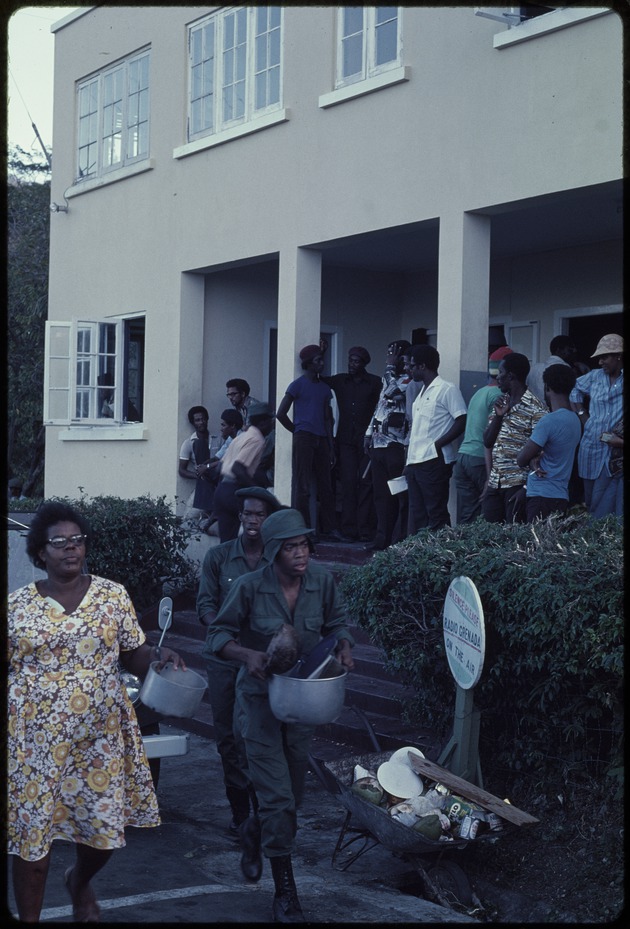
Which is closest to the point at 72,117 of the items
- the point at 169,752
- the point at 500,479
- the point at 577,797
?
the point at 500,479

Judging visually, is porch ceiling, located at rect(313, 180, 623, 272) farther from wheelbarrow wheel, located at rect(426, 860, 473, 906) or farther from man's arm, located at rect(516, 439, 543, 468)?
wheelbarrow wheel, located at rect(426, 860, 473, 906)

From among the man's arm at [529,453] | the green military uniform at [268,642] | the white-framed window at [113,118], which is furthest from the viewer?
the white-framed window at [113,118]

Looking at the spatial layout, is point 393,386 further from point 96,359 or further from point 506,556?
point 96,359

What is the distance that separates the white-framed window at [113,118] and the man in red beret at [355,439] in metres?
4.65

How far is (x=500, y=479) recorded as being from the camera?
860cm

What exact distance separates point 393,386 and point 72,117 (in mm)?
7692

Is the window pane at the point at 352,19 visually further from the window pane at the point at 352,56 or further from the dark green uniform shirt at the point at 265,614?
the dark green uniform shirt at the point at 265,614

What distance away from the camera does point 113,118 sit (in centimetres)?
1498

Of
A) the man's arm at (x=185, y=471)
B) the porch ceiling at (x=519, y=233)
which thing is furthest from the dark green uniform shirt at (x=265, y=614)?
the man's arm at (x=185, y=471)

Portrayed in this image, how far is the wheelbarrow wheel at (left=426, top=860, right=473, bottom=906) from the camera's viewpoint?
523 centimetres

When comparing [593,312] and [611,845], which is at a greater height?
[593,312]

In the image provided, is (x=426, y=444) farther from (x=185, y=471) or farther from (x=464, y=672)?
(x=185, y=471)

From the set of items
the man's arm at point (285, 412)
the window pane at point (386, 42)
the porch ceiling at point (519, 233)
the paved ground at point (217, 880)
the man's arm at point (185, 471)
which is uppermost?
the window pane at point (386, 42)

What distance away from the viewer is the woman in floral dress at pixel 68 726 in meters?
4.17
